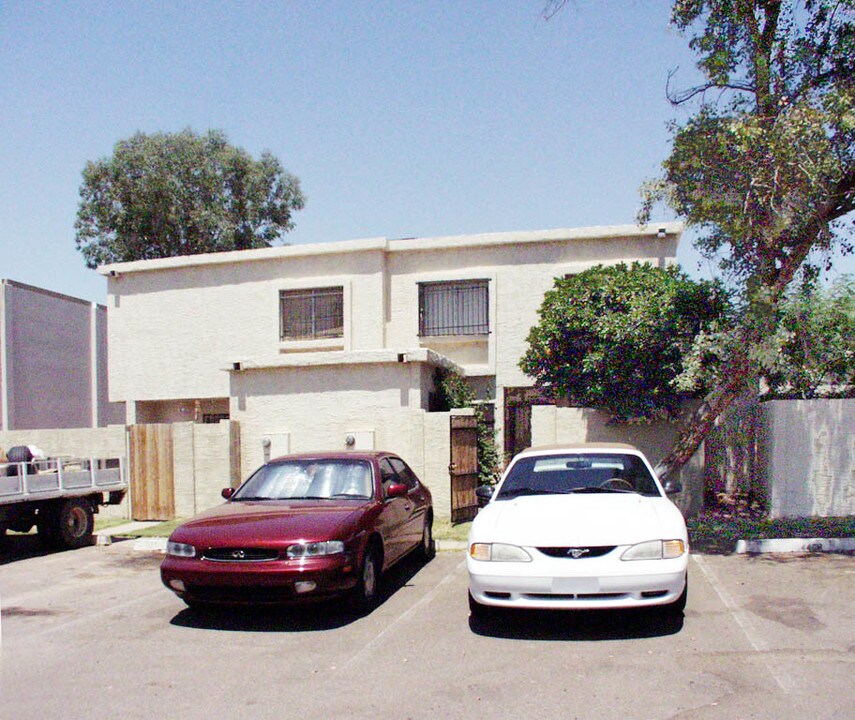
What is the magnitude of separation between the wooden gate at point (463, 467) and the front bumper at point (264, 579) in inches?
241

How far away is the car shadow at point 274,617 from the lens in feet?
22.6

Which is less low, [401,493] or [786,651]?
[401,493]

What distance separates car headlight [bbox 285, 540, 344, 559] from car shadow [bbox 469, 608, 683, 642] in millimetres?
1354

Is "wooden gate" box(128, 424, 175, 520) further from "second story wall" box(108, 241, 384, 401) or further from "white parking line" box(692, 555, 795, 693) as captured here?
"white parking line" box(692, 555, 795, 693)

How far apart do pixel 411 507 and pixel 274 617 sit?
7.92 ft

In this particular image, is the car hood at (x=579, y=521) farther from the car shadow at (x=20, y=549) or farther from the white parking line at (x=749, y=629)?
the car shadow at (x=20, y=549)

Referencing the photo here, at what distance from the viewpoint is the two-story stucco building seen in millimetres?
14242

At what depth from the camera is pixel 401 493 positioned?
8406 mm

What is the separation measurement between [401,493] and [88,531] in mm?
6572

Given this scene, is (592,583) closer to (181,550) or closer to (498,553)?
(498,553)

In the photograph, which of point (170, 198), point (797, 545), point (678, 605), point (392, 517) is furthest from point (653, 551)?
point (170, 198)

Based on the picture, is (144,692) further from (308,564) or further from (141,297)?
(141,297)

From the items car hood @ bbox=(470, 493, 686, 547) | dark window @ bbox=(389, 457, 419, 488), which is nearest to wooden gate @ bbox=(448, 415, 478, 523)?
dark window @ bbox=(389, 457, 419, 488)

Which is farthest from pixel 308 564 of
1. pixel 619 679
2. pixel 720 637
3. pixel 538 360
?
pixel 538 360
